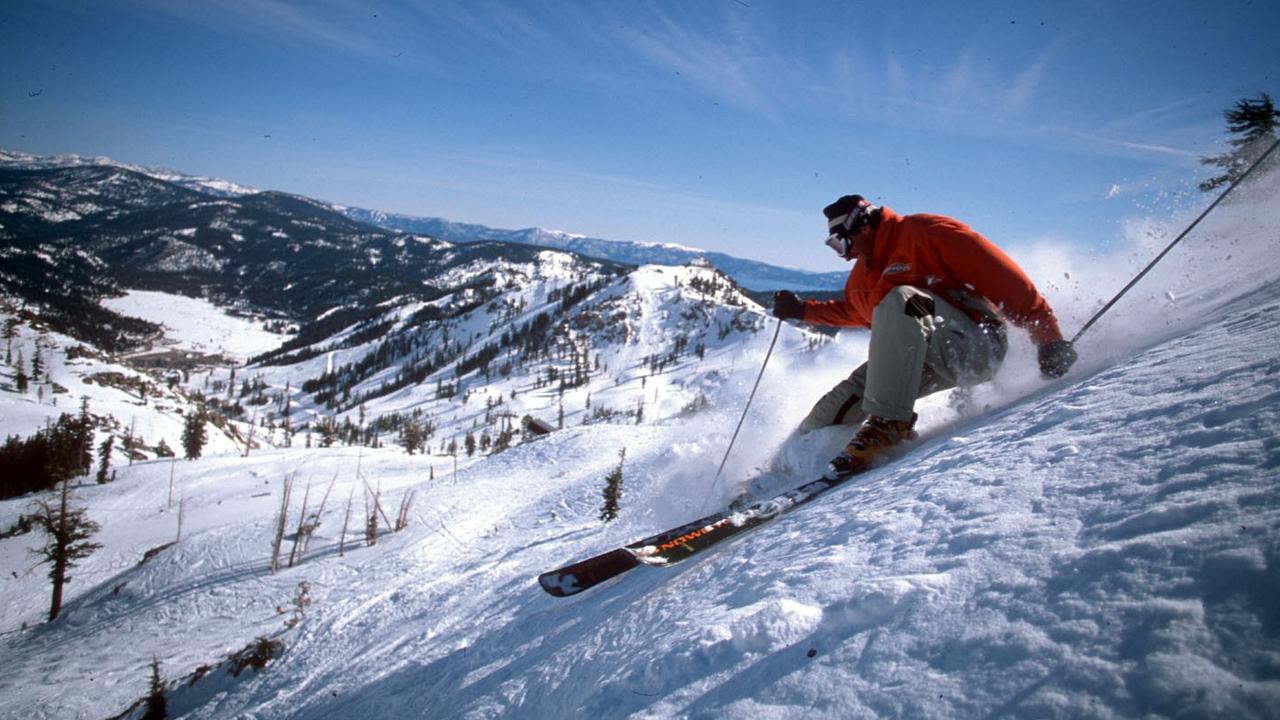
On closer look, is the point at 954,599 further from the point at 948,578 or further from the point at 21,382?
the point at 21,382

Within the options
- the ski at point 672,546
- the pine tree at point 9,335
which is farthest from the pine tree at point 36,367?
the ski at point 672,546

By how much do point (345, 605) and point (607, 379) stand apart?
153 m

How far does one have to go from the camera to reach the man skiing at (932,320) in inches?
169

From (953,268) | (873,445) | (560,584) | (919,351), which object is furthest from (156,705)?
(953,268)

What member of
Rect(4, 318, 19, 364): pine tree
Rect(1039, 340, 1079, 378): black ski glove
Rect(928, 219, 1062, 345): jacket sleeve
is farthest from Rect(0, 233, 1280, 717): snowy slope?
Rect(4, 318, 19, 364): pine tree

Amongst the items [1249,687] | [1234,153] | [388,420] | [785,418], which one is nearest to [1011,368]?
[785,418]

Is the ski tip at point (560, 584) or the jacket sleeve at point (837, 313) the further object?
the jacket sleeve at point (837, 313)

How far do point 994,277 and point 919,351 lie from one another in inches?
41.4

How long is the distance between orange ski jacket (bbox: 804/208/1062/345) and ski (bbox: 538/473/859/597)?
2.04 m

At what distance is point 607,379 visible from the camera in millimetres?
160250

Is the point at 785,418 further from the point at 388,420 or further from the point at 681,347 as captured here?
the point at 681,347

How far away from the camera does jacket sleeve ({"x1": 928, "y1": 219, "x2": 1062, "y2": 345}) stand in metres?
4.48

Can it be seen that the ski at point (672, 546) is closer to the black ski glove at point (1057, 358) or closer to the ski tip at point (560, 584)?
the ski tip at point (560, 584)

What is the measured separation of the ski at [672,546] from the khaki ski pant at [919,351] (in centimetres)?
87
